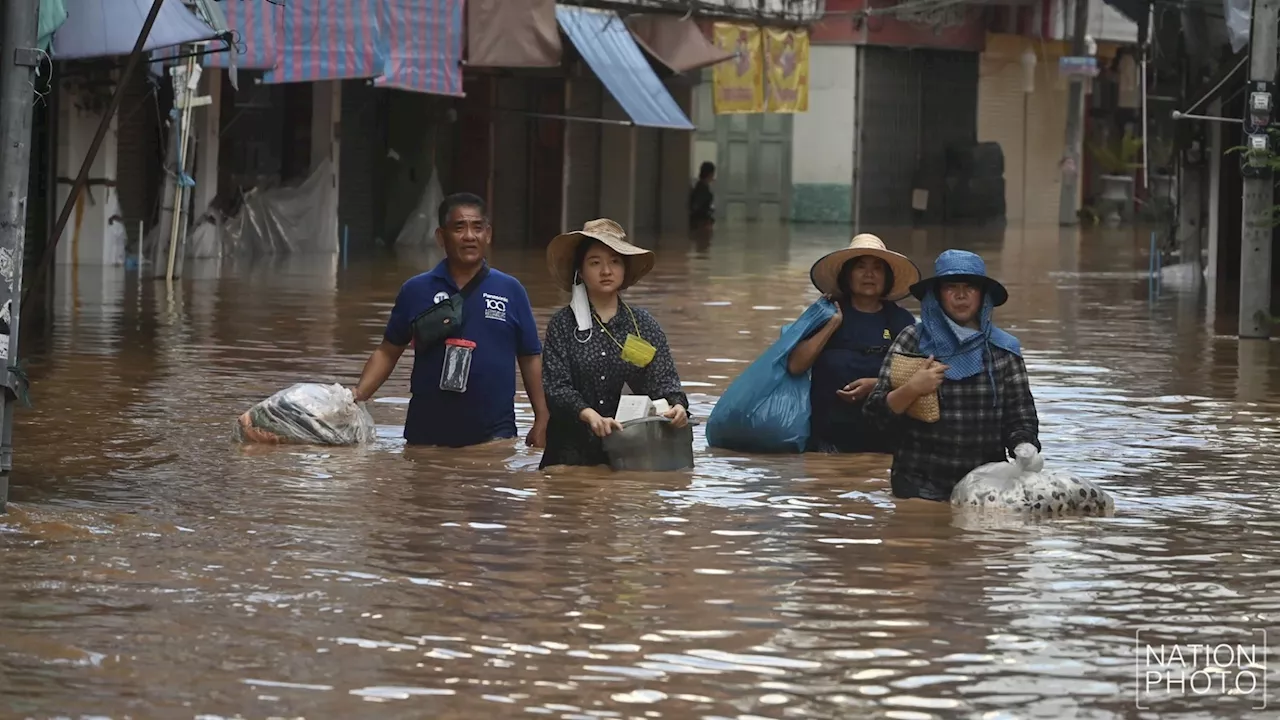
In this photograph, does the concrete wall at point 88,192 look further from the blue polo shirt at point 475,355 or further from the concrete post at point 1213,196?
the blue polo shirt at point 475,355

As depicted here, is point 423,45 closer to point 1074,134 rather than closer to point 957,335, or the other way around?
point 957,335

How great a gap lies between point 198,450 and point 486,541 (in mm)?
2672

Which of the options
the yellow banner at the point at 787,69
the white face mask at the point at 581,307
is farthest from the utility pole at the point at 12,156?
the yellow banner at the point at 787,69

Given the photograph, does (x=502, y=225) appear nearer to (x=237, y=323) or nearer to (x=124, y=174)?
(x=124, y=174)

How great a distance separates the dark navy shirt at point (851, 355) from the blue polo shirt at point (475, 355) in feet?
4.15

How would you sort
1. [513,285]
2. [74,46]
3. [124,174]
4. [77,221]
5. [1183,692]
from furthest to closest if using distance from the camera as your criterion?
[124,174] < [77,221] < [74,46] < [513,285] < [1183,692]

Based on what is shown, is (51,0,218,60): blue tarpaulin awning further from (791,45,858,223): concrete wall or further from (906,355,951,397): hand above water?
(791,45,858,223): concrete wall

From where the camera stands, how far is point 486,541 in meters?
7.67

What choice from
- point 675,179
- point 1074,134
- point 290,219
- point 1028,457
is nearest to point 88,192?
point 290,219

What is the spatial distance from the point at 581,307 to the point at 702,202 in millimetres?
30406

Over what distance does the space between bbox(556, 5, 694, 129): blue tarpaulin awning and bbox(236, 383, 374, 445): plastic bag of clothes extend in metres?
20.7

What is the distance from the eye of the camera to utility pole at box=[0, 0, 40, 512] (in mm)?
7742

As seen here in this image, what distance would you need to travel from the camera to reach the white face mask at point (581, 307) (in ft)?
30.0

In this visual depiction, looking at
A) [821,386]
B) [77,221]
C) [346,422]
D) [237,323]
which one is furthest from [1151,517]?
[77,221]
